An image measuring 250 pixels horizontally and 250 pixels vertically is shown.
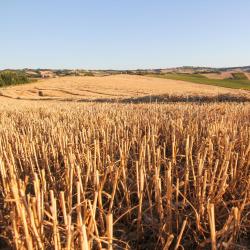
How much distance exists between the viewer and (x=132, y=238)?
1942 mm

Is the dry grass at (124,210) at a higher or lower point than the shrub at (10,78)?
higher

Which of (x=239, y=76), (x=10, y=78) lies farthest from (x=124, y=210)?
(x=239, y=76)

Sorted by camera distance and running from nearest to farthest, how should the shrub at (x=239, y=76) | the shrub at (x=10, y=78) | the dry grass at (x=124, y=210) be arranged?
the dry grass at (x=124, y=210), the shrub at (x=10, y=78), the shrub at (x=239, y=76)

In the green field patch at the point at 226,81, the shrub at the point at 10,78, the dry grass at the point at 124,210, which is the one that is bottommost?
the green field patch at the point at 226,81

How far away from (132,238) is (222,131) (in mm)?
1923

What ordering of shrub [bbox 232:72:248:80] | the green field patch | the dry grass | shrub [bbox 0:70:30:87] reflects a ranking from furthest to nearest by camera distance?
shrub [bbox 232:72:248:80] < shrub [bbox 0:70:30:87] < the green field patch < the dry grass

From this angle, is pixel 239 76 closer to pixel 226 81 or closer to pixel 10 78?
pixel 226 81

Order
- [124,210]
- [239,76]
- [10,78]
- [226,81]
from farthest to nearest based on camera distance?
[239,76]
[226,81]
[10,78]
[124,210]

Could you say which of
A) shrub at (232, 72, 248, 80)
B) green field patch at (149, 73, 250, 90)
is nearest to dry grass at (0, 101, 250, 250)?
green field patch at (149, 73, 250, 90)

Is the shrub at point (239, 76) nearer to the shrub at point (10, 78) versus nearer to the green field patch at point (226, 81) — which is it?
the green field patch at point (226, 81)

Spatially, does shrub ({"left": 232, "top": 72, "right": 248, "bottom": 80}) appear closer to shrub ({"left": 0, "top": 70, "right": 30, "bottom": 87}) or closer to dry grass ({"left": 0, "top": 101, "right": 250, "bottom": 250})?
shrub ({"left": 0, "top": 70, "right": 30, "bottom": 87})

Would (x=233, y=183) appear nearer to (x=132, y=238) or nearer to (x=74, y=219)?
(x=132, y=238)

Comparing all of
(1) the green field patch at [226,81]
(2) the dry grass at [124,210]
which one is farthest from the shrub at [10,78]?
(2) the dry grass at [124,210]

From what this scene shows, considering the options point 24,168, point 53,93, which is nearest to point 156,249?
point 24,168
